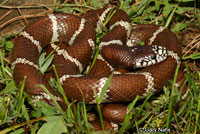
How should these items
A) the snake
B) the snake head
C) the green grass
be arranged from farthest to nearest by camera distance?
the snake head → the snake → the green grass

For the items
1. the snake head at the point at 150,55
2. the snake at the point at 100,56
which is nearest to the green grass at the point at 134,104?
the snake at the point at 100,56

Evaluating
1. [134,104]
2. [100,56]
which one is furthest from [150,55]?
[134,104]

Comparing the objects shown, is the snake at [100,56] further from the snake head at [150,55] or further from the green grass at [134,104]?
the green grass at [134,104]

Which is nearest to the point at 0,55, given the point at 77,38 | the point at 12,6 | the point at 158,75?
the point at 12,6

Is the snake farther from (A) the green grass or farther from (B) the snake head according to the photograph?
(A) the green grass

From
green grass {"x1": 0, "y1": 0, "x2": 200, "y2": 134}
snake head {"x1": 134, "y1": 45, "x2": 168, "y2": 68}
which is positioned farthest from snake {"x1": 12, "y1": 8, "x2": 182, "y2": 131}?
green grass {"x1": 0, "y1": 0, "x2": 200, "y2": 134}

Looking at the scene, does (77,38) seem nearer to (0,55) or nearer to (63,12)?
(63,12)
